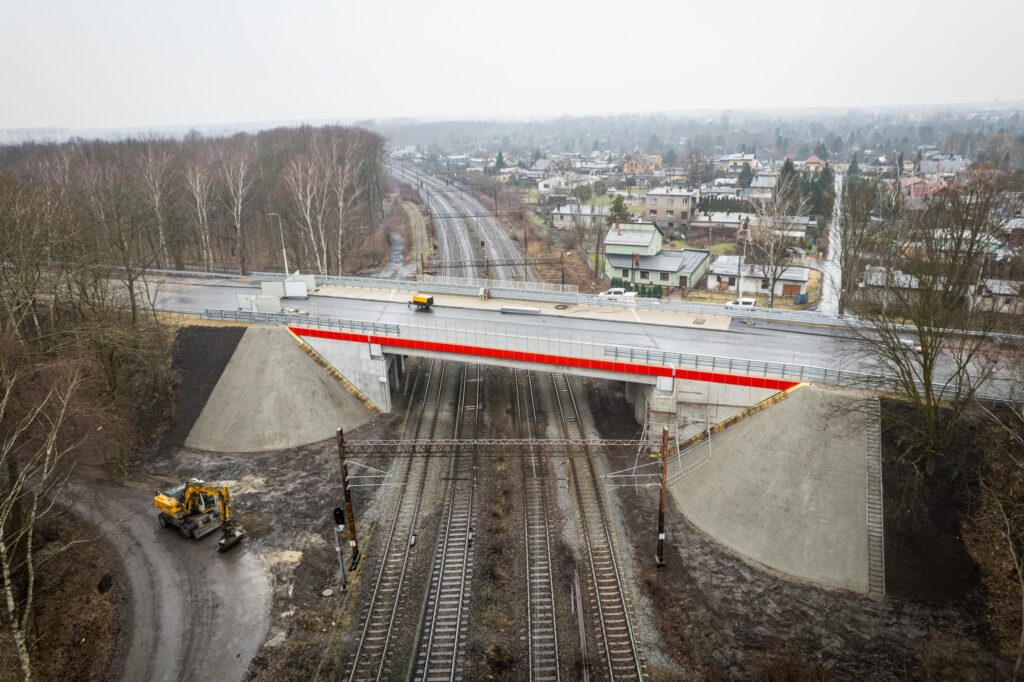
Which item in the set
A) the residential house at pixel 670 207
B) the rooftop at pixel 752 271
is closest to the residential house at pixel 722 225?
the residential house at pixel 670 207

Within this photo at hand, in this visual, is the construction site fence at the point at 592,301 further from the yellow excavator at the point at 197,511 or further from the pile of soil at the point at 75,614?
the pile of soil at the point at 75,614

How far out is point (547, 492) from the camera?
31.4 m

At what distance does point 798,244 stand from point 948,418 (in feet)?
194

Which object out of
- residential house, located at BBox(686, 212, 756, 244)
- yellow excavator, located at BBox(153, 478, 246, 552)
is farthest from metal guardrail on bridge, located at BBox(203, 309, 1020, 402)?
residential house, located at BBox(686, 212, 756, 244)

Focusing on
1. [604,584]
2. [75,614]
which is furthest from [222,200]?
[604,584]

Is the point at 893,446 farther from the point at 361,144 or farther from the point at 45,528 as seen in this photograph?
the point at 361,144

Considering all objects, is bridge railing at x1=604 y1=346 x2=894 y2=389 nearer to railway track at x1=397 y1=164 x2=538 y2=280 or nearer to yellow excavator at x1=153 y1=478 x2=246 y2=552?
yellow excavator at x1=153 y1=478 x2=246 y2=552

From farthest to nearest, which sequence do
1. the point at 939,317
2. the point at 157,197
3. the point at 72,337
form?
the point at 157,197, the point at 72,337, the point at 939,317

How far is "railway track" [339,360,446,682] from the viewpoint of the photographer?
2144 cm

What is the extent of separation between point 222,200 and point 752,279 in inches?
2308

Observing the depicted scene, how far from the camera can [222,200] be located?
7050cm

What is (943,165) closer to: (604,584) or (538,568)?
(604,584)

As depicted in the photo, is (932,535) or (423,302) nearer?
(932,535)

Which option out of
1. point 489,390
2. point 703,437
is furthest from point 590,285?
point 703,437
